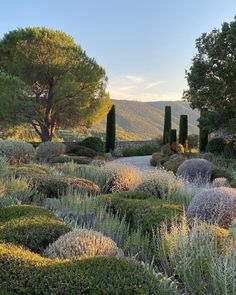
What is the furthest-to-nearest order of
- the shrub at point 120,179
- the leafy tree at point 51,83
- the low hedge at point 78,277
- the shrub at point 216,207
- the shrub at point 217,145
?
the leafy tree at point 51,83, the shrub at point 217,145, the shrub at point 120,179, the shrub at point 216,207, the low hedge at point 78,277

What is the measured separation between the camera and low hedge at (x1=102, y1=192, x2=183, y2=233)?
6191 mm

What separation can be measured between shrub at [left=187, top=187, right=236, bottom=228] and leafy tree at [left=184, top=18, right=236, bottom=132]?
45.0 ft

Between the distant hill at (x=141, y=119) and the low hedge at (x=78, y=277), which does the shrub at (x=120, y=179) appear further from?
the distant hill at (x=141, y=119)

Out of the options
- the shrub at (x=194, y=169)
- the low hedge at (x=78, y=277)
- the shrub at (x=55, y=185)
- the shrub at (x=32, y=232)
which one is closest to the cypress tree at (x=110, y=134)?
the shrub at (x=194, y=169)

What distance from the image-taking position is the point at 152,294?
11.9 ft

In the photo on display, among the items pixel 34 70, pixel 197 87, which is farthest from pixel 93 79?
pixel 197 87

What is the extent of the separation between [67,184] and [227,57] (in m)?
13.6

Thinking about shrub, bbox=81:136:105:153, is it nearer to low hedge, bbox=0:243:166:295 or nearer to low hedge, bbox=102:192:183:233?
low hedge, bbox=102:192:183:233

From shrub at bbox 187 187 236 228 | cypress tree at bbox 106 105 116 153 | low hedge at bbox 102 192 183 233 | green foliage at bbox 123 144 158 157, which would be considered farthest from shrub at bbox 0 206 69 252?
cypress tree at bbox 106 105 116 153

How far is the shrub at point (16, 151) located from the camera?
54.5 feet

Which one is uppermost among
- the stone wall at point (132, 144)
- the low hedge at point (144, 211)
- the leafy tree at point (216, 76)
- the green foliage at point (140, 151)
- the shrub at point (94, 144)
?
the leafy tree at point (216, 76)

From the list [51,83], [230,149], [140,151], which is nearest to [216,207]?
[230,149]

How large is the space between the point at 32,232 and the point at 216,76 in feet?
56.9

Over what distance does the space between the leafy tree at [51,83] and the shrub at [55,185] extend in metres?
19.6
